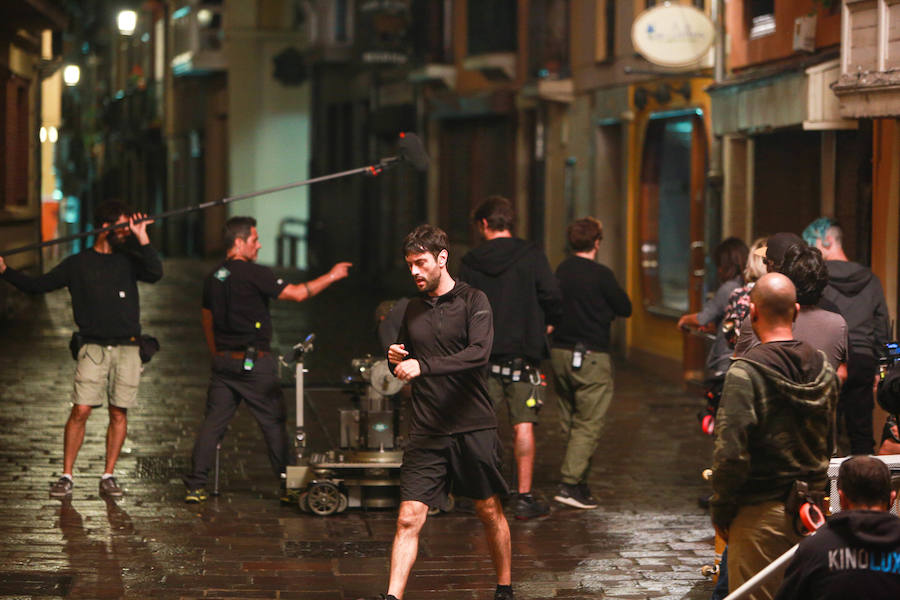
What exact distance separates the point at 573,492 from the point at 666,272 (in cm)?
895

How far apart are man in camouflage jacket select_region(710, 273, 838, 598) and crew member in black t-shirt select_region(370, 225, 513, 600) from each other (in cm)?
155

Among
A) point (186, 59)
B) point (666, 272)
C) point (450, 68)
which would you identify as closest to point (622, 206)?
point (666, 272)

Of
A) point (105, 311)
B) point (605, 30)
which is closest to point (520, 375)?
point (105, 311)

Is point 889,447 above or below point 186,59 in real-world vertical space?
below

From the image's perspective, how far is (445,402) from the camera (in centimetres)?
708

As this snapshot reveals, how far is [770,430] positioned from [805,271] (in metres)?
1.37

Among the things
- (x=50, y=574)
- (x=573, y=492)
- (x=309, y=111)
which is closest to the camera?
(x=50, y=574)

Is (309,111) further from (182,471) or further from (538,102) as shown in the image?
(182,471)

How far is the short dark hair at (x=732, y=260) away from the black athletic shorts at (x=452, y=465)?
3.13 metres

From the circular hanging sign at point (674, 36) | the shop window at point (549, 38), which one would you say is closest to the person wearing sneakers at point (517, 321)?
the circular hanging sign at point (674, 36)

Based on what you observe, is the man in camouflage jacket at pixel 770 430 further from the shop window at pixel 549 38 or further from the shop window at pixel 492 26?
the shop window at pixel 492 26

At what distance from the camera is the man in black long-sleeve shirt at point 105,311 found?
385 inches

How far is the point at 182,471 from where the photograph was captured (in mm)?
10930

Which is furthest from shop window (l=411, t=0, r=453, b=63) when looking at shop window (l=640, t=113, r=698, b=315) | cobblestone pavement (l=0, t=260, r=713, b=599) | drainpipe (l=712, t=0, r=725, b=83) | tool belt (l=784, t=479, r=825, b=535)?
tool belt (l=784, t=479, r=825, b=535)
